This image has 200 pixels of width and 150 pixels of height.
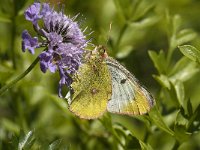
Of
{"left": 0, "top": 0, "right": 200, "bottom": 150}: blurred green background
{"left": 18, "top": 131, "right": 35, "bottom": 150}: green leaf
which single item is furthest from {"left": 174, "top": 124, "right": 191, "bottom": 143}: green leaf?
{"left": 18, "top": 131, "right": 35, "bottom": 150}: green leaf

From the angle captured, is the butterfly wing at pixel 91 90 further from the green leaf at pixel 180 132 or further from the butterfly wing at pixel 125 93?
the green leaf at pixel 180 132

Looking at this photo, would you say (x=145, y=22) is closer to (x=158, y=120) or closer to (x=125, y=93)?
(x=125, y=93)

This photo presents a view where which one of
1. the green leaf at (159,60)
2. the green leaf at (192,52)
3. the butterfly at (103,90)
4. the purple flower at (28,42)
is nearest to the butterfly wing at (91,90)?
the butterfly at (103,90)

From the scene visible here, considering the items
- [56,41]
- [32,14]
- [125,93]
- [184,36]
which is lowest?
[125,93]

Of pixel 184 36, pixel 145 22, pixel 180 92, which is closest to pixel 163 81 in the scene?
pixel 180 92

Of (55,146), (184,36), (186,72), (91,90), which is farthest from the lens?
(184,36)

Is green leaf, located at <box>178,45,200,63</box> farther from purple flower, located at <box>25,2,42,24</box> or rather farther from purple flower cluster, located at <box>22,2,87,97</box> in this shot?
purple flower, located at <box>25,2,42,24</box>

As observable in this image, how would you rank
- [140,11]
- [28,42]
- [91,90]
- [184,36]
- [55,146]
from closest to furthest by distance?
[55,146] → [28,42] → [91,90] → [184,36] → [140,11]
